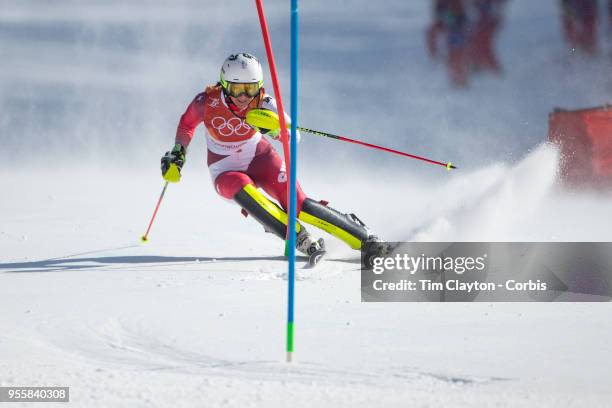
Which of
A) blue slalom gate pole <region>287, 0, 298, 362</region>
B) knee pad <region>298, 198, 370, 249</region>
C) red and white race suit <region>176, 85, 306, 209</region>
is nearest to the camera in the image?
blue slalom gate pole <region>287, 0, 298, 362</region>

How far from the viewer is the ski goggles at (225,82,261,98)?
190 inches

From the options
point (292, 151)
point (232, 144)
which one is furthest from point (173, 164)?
point (292, 151)

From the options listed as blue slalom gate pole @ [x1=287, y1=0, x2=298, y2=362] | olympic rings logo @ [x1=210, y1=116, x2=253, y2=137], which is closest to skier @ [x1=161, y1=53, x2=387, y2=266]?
olympic rings logo @ [x1=210, y1=116, x2=253, y2=137]

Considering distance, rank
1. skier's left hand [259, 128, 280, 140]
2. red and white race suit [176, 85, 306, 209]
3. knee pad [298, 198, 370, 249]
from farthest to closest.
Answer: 1. red and white race suit [176, 85, 306, 209]
2. knee pad [298, 198, 370, 249]
3. skier's left hand [259, 128, 280, 140]

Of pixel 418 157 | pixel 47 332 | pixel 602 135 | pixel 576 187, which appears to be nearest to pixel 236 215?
pixel 418 157

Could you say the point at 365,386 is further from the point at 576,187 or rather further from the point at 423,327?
the point at 576,187

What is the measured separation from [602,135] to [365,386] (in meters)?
10.3

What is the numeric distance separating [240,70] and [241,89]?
137 millimetres

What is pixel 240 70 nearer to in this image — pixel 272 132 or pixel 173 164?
pixel 272 132

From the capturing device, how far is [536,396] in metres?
2.11

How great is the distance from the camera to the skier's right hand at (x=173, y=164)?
16.6 ft

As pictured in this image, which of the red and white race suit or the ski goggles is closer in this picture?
the ski goggles

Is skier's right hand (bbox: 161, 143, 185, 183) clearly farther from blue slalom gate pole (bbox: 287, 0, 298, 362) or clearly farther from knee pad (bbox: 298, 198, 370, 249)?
blue slalom gate pole (bbox: 287, 0, 298, 362)

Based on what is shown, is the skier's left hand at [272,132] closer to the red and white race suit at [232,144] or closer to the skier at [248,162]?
the skier at [248,162]
